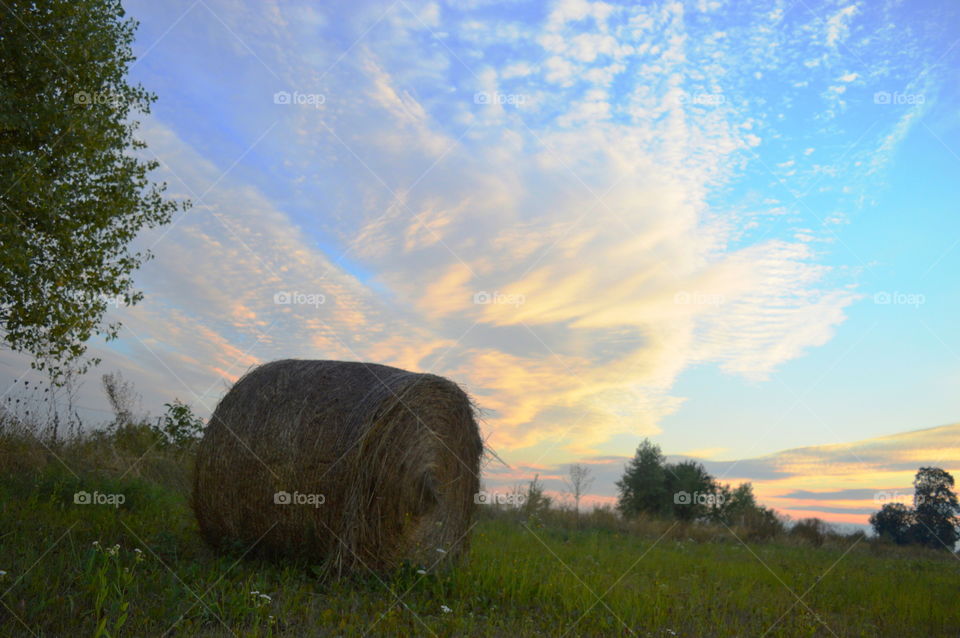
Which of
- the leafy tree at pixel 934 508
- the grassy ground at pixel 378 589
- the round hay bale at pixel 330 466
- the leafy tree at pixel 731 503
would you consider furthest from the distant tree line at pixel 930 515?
the round hay bale at pixel 330 466

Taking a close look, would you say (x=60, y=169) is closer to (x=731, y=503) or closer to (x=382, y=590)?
(x=382, y=590)

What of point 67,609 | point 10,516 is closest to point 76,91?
point 10,516

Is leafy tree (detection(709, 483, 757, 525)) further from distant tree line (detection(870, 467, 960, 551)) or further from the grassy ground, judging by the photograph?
the grassy ground

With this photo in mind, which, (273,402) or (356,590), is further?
(273,402)

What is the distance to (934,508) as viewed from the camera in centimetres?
2292

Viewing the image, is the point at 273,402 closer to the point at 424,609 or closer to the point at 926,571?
the point at 424,609

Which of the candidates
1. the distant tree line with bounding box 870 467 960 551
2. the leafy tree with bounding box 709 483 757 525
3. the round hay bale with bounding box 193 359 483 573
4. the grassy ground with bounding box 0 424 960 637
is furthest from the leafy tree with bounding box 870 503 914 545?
the round hay bale with bounding box 193 359 483 573

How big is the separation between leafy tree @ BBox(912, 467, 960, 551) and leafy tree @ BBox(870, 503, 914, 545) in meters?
0.27

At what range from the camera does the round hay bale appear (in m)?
8.09

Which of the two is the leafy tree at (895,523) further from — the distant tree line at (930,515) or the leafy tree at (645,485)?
the leafy tree at (645,485)

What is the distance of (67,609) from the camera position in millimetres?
5988

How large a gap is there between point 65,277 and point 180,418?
3.87m

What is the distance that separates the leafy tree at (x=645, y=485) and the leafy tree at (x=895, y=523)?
7.11 meters

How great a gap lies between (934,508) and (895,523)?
4.82 feet
